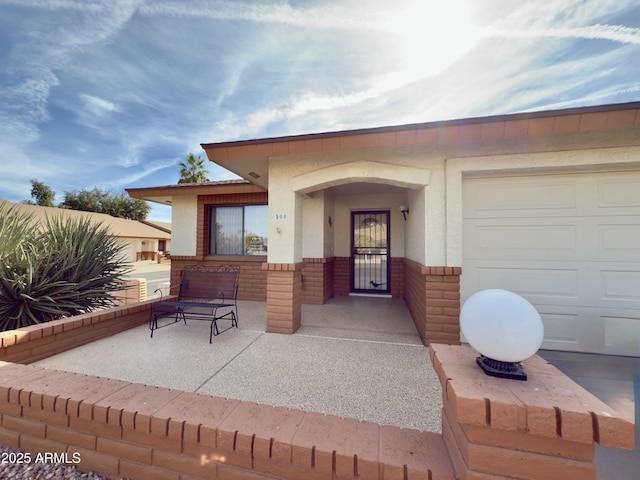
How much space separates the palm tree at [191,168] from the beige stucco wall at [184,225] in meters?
21.8

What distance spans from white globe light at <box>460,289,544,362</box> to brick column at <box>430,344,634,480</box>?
14 centimetres

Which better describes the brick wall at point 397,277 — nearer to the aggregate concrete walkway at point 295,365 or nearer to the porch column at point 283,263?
the aggregate concrete walkway at point 295,365

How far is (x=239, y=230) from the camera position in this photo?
7.70m

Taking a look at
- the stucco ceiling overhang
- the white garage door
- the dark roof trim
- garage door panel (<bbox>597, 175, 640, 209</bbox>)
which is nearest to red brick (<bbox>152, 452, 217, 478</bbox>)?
the stucco ceiling overhang

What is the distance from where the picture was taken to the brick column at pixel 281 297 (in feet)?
13.8

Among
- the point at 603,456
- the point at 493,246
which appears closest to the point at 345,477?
the point at 603,456

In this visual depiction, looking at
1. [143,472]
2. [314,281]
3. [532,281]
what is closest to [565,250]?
[532,281]

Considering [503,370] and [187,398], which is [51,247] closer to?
[187,398]

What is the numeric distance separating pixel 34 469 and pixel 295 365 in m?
2.15

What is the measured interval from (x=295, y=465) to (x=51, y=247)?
5.14m

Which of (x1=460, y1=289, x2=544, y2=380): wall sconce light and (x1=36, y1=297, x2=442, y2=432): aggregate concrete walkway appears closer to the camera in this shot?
(x1=460, y1=289, x2=544, y2=380): wall sconce light

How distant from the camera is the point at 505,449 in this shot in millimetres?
1030

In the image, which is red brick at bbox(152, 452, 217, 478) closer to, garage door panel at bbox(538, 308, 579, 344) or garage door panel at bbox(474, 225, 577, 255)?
garage door panel at bbox(474, 225, 577, 255)

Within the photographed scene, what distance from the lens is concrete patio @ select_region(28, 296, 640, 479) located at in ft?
7.38
